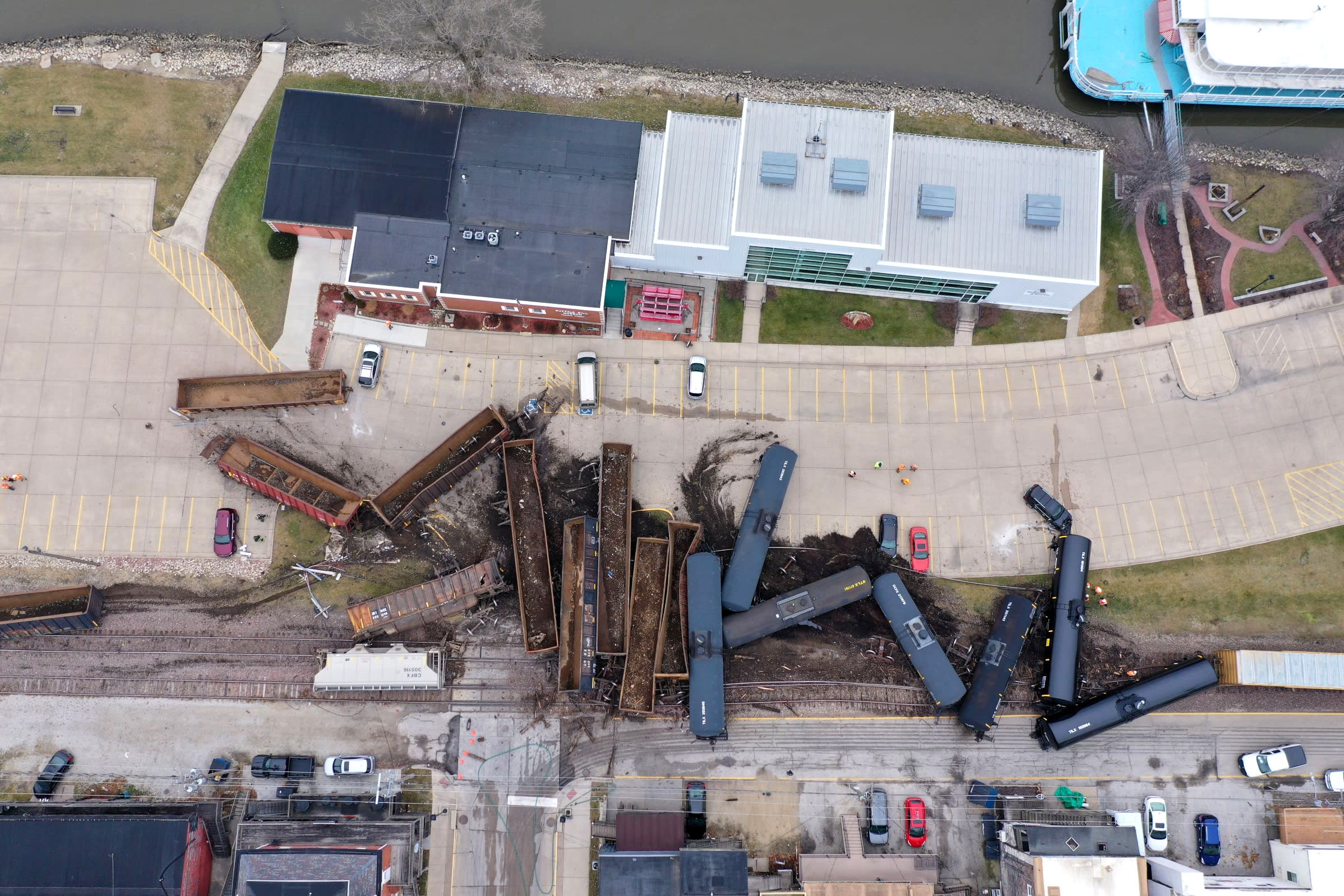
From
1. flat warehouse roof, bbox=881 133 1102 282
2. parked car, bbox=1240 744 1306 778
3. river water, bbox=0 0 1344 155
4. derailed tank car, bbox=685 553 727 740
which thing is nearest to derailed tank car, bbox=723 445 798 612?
derailed tank car, bbox=685 553 727 740

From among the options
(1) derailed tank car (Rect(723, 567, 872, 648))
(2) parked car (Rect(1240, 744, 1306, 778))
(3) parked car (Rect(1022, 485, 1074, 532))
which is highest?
(3) parked car (Rect(1022, 485, 1074, 532))

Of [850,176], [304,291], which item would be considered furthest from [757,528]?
[304,291]

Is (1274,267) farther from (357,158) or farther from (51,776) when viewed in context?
(51,776)

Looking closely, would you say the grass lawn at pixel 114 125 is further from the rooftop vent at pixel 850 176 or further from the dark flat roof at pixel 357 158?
the rooftop vent at pixel 850 176

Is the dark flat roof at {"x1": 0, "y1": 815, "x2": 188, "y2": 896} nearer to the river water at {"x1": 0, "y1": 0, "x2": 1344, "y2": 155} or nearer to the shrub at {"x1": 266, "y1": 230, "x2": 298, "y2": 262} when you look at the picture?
the shrub at {"x1": 266, "y1": 230, "x2": 298, "y2": 262}

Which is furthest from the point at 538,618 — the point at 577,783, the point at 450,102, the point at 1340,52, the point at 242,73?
the point at 1340,52

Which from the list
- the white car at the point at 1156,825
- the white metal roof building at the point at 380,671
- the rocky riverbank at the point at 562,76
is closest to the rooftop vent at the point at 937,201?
the rocky riverbank at the point at 562,76
